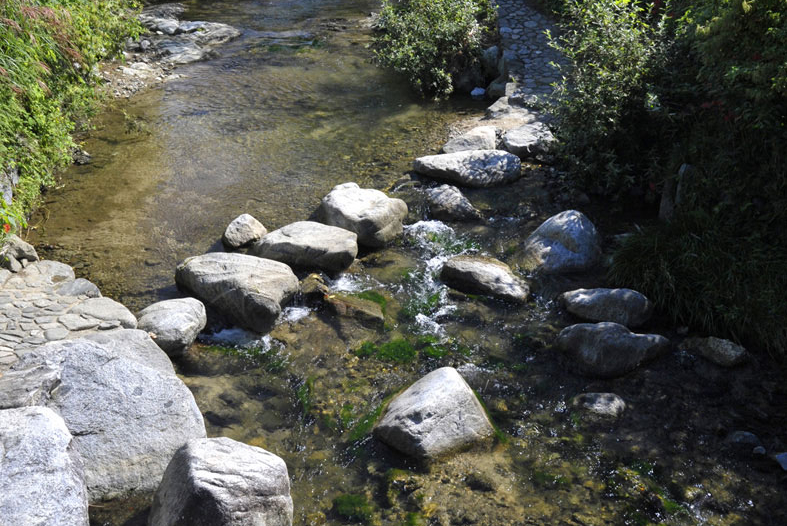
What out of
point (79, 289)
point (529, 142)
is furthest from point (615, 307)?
point (79, 289)

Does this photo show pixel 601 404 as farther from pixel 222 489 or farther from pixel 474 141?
pixel 474 141

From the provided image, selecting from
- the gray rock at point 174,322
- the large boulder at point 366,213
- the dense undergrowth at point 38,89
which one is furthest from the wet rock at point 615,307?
the dense undergrowth at point 38,89

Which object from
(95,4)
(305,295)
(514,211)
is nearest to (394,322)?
(305,295)

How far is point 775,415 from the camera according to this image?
221 inches

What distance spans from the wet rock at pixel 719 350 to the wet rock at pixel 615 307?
1.74 feet

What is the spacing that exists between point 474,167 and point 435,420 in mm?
5249

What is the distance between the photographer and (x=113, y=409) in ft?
16.5

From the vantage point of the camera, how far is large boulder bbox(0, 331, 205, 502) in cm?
484

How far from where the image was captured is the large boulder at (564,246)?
25.2 ft

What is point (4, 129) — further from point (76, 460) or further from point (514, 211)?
point (514, 211)

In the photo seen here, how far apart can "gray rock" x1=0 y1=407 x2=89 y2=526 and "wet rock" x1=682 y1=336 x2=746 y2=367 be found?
555 cm

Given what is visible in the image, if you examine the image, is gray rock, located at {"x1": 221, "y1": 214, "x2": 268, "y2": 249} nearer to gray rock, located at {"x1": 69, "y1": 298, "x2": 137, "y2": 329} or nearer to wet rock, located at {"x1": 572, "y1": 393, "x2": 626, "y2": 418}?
gray rock, located at {"x1": 69, "y1": 298, "x2": 137, "y2": 329}

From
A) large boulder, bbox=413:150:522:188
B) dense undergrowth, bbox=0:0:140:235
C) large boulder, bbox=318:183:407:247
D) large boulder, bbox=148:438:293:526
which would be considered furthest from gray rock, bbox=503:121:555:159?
large boulder, bbox=148:438:293:526

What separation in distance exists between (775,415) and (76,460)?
18.7ft
